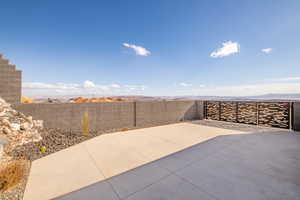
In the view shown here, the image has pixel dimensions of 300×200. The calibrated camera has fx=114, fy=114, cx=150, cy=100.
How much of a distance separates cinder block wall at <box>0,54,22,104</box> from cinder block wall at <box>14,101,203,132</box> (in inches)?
17.3

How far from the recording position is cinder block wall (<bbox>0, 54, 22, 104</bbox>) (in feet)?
13.2

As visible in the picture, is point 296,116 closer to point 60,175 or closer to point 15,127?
point 60,175

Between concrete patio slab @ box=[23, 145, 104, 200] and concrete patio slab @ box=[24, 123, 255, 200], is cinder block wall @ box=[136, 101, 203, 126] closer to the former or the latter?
concrete patio slab @ box=[24, 123, 255, 200]

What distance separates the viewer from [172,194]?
1490 mm

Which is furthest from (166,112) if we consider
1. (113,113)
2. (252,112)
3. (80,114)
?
(252,112)

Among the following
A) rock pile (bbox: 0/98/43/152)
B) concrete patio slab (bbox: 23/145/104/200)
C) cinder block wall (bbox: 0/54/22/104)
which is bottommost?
concrete patio slab (bbox: 23/145/104/200)

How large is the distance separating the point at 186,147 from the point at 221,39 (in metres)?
7.01

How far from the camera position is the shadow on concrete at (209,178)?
4.90 ft

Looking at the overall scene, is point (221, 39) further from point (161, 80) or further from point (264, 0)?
point (161, 80)

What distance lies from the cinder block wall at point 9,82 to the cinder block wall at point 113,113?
0.44 metres

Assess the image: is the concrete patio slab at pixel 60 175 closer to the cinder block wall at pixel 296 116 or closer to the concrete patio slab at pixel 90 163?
the concrete patio slab at pixel 90 163

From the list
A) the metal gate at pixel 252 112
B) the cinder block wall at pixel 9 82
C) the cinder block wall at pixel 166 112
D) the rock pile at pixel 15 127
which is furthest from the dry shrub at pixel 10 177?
the metal gate at pixel 252 112

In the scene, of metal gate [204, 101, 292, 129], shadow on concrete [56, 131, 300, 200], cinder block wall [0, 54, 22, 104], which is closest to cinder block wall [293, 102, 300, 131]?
metal gate [204, 101, 292, 129]

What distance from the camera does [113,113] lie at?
5.51 m
